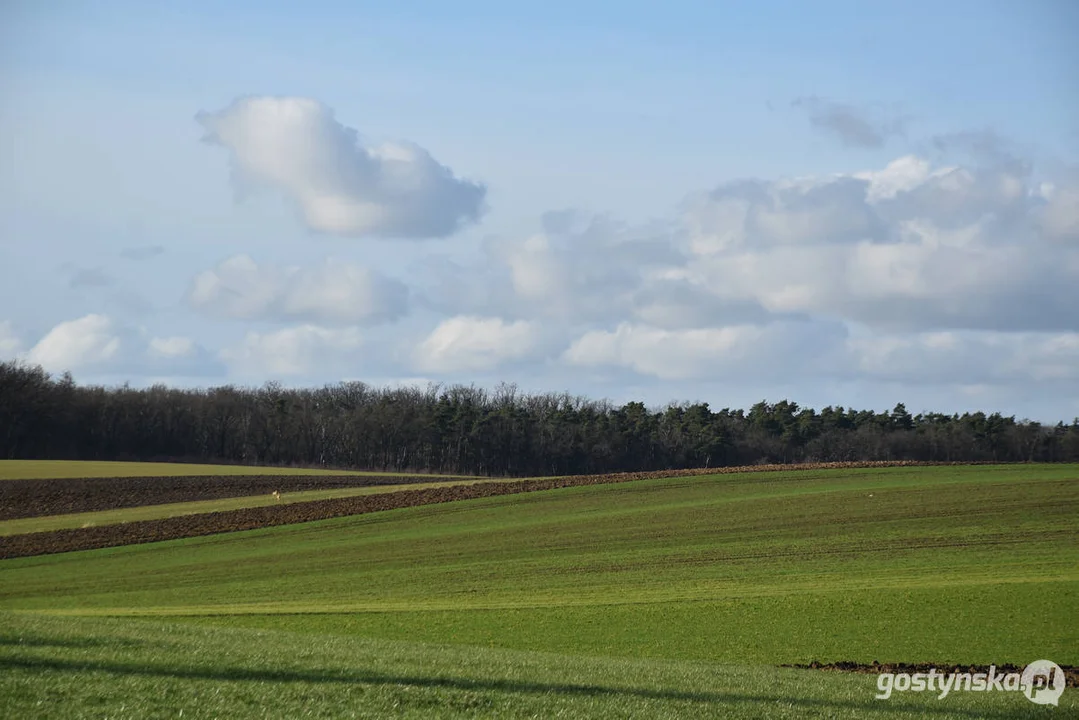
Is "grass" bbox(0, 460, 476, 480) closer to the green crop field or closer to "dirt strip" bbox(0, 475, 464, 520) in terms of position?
"dirt strip" bbox(0, 475, 464, 520)

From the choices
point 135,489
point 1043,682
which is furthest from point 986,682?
point 135,489

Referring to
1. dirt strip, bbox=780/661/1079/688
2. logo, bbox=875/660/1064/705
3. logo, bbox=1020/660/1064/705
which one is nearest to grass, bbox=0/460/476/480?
dirt strip, bbox=780/661/1079/688

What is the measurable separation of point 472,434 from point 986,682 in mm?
→ 97076

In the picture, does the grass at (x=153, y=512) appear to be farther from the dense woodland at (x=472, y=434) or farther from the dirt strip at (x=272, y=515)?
the dense woodland at (x=472, y=434)

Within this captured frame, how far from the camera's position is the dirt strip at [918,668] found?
1952 cm

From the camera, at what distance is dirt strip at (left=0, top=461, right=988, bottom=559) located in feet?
147

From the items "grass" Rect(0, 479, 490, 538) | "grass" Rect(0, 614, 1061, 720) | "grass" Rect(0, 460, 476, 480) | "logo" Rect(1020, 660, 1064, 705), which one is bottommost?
"grass" Rect(0, 479, 490, 538)

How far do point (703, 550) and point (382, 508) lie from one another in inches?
794

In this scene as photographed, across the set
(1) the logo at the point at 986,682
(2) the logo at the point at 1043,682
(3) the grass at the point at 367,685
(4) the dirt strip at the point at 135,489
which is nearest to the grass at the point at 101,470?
(4) the dirt strip at the point at 135,489

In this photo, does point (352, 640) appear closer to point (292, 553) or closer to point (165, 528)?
point (292, 553)

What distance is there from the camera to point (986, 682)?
1830 cm

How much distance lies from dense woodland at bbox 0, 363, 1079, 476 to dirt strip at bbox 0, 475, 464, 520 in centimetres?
3943

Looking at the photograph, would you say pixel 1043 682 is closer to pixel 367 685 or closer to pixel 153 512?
pixel 367 685

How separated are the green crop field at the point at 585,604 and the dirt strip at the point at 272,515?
5.60 feet
